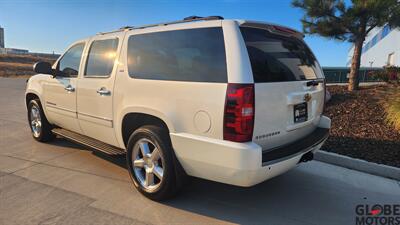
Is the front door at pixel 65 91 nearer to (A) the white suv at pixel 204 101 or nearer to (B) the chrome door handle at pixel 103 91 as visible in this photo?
(A) the white suv at pixel 204 101

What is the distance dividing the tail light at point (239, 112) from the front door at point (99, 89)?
1.78m

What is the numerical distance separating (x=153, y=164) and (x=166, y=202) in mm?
446

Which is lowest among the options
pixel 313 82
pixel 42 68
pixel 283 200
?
pixel 283 200

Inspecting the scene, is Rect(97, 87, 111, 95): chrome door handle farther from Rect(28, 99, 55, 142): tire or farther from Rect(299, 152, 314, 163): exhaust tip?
Rect(299, 152, 314, 163): exhaust tip

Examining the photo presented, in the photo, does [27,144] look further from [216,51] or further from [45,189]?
[216,51]

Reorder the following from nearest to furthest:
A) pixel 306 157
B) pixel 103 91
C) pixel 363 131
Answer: pixel 306 157, pixel 103 91, pixel 363 131

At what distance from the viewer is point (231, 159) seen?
9.66 feet

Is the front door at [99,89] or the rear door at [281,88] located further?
the front door at [99,89]

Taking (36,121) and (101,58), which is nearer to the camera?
(101,58)

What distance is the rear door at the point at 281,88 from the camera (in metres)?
3.09

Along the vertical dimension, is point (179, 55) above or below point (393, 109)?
above

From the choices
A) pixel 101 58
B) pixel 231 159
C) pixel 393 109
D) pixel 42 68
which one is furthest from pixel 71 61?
pixel 393 109

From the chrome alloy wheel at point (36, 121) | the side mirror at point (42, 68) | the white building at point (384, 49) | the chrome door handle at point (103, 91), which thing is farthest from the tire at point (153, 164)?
the white building at point (384, 49)

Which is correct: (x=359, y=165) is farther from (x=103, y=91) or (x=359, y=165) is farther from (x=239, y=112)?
(x=103, y=91)
